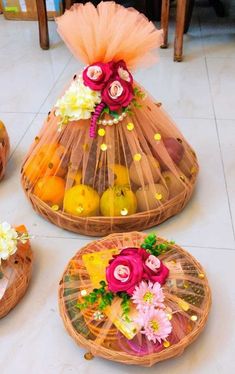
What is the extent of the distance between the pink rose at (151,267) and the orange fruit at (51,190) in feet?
0.95

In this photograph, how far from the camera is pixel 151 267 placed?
2.77ft

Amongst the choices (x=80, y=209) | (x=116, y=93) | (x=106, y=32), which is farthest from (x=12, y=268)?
(x=106, y=32)

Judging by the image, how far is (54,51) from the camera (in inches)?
85.3

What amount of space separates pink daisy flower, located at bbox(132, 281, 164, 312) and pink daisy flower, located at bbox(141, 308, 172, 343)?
0.04 ft

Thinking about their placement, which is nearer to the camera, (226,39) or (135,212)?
(135,212)

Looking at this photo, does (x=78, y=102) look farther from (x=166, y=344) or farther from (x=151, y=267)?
(x=166, y=344)

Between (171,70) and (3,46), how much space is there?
924 mm

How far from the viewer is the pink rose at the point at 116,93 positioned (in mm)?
968

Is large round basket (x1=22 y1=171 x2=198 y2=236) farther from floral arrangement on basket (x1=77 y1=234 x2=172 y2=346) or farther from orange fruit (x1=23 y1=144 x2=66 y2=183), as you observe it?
floral arrangement on basket (x1=77 y1=234 x2=172 y2=346)

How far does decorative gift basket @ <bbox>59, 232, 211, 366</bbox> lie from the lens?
793mm

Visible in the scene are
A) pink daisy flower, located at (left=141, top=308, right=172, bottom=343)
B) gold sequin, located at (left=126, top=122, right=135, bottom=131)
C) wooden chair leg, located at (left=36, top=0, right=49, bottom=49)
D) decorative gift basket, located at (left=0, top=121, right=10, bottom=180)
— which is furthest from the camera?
wooden chair leg, located at (left=36, top=0, right=49, bottom=49)

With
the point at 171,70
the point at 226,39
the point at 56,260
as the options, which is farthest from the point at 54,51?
the point at 56,260

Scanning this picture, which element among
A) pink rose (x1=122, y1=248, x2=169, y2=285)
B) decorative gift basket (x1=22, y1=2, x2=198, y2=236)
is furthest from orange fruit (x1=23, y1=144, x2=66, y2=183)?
pink rose (x1=122, y1=248, x2=169, y2=285)

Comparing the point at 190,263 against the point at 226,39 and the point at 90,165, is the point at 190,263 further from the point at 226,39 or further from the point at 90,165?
the point at 226,39
